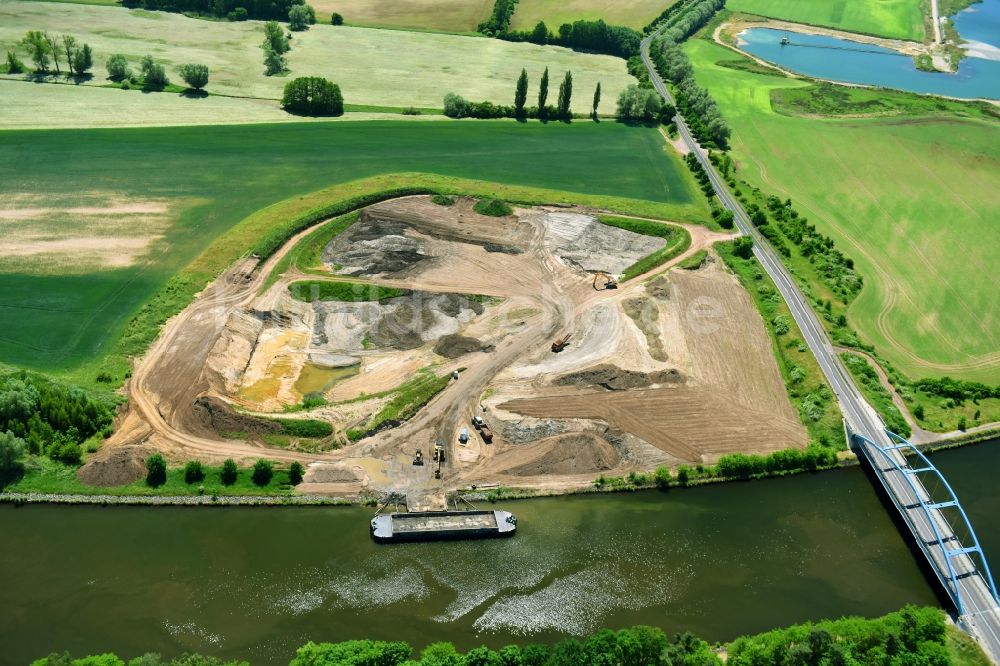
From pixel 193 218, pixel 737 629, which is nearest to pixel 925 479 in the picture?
pixel 737 629

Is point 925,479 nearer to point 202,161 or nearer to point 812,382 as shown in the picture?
point 812,382

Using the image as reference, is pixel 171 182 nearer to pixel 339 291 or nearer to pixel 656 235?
pixel 339 291

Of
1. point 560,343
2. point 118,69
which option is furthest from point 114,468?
point 118,69

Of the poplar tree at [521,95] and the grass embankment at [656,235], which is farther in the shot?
the poplar tree at [521,95]

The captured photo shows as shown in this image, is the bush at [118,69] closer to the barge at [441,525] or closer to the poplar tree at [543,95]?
the poplar tree at [543,95]

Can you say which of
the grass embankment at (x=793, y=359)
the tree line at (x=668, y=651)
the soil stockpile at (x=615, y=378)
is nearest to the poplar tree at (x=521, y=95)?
the grass embankment at (x=793, y=359)

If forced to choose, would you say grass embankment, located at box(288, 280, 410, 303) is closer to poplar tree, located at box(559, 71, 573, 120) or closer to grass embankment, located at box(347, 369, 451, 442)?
grass embankment, located at box(347, 369, 451, 442)
